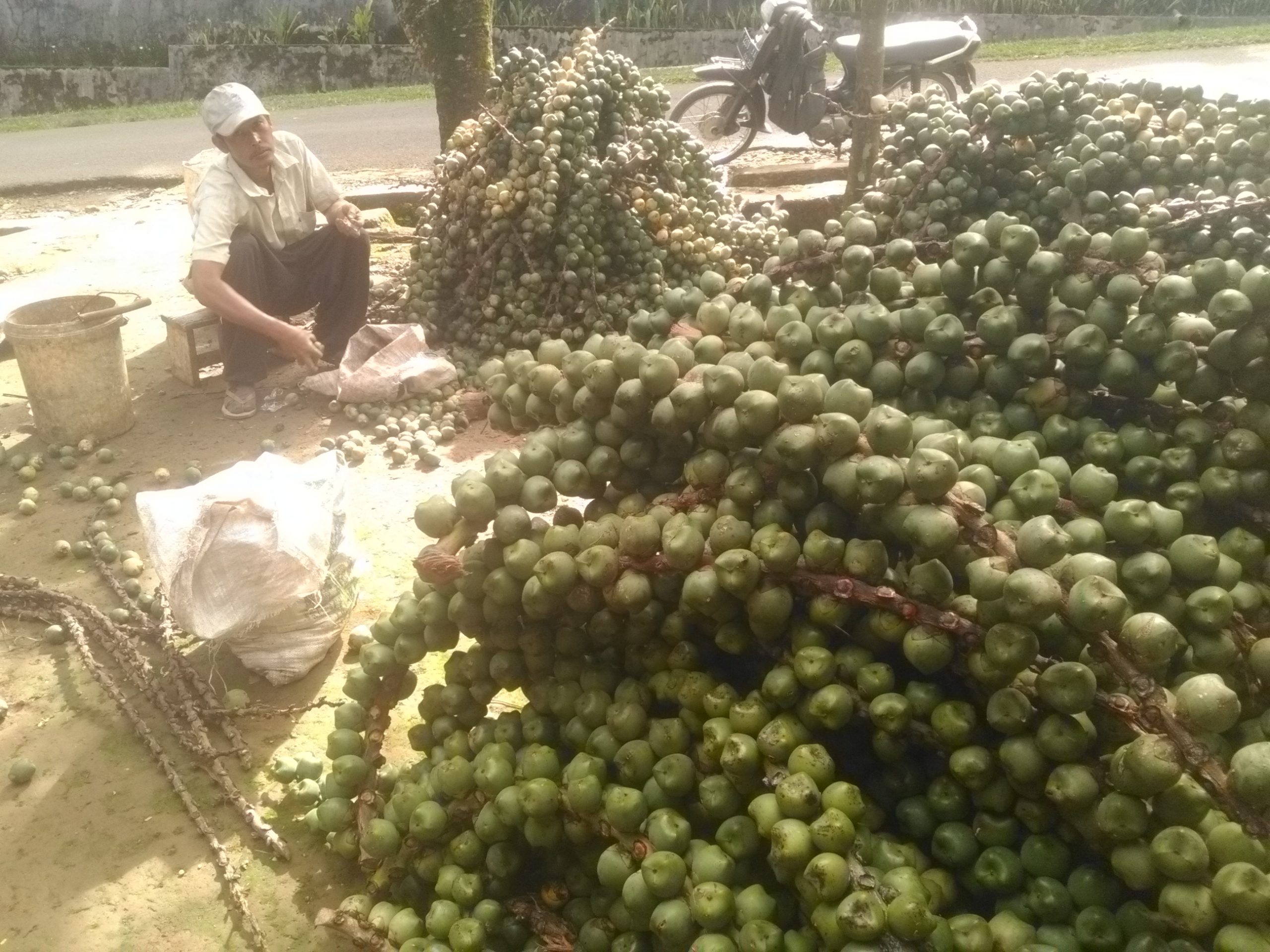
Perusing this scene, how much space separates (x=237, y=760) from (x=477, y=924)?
4.02 feet

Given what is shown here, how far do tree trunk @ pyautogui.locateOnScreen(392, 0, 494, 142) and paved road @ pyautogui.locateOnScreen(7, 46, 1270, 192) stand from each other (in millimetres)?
3211

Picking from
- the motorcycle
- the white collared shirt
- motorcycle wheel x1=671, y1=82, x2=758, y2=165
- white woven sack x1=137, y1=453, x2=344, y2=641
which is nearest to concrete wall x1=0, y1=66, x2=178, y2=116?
motorcycle wheel x1=671, y1=82, x2=758, y2=165

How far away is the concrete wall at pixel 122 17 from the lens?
16688 mm

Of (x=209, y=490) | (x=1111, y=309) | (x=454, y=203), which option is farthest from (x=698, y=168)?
(x=1111, y=309)

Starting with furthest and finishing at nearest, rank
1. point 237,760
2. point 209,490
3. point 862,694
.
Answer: point 209,490, point 237,760, point 862,694

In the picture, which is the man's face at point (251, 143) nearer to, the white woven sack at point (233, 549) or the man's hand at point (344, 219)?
the man's hand at point (344, 219)

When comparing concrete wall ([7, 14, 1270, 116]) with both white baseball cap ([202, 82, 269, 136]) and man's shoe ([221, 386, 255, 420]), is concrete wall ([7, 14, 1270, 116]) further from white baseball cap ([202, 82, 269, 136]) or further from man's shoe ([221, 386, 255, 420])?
man's shoe ([221, 386, 255, 420])

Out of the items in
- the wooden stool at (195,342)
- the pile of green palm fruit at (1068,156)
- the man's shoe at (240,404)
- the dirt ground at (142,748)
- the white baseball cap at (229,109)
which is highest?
the white baseball cap at (229,109)

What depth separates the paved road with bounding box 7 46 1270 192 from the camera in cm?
1048

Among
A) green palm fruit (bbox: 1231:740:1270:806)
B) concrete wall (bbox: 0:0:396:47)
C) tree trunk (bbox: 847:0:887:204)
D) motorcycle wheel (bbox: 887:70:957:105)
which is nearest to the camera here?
green palm fruit (bbox: 1231:740:1270:806)

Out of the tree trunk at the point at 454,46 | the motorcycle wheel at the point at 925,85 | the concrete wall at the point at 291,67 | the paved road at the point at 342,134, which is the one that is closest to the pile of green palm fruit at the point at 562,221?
the tree trunk at the point at 454,46

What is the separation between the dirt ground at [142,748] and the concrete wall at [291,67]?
43.2 feet

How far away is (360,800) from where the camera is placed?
7.79 feet

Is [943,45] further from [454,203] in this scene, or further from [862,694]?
[862,694]
